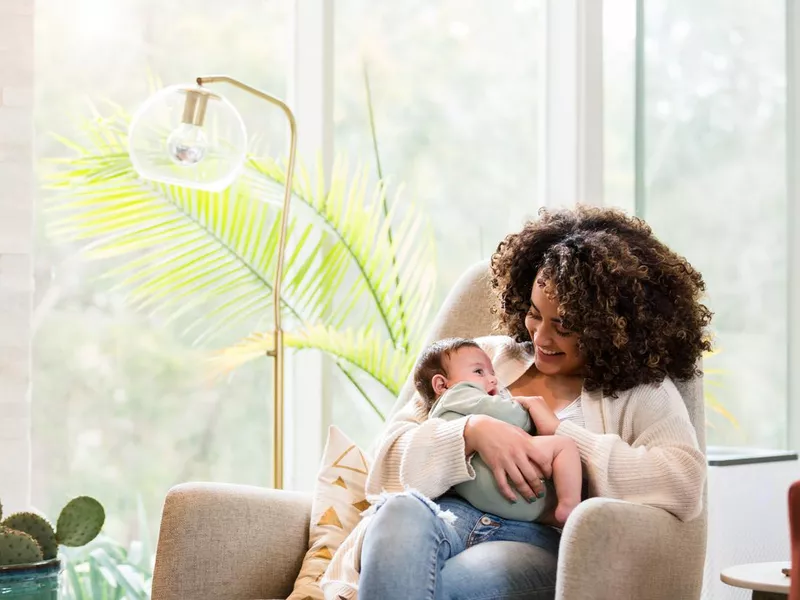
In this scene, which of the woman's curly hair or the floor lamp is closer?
the woman's curly hair

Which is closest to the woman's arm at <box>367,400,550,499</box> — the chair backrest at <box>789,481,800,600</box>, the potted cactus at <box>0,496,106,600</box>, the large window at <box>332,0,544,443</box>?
the chair backrest at <box>789,481,800,600</box>

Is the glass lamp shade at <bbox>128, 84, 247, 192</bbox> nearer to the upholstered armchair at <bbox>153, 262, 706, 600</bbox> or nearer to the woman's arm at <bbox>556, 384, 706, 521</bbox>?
the upholstered armchair at <bbox>153, 262, 706, 600</bbox>

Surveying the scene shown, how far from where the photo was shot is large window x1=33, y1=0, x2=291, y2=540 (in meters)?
3.03

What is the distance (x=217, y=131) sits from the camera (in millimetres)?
2240

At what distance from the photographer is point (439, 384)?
75.6 inches

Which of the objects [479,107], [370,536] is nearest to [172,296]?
[479,107]

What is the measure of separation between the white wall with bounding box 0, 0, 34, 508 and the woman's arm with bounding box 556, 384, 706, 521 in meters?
1.49

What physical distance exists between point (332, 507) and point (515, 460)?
16.0 inches

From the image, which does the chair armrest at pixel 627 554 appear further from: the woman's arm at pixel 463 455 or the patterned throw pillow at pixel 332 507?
the patterned throw pillow at pixel 332 507

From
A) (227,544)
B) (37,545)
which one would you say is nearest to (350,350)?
(227,544)

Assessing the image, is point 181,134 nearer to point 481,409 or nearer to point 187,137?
point 187,137

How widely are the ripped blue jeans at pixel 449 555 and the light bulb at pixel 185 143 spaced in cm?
90

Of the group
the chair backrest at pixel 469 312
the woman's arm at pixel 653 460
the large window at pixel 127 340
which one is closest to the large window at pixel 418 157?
the large window at pixel 127 340

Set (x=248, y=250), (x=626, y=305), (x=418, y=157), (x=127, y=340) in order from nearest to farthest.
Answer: (x=626, y=305), (x=248, y=250), (x=127, y=340), (x=418, y=157)
